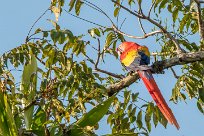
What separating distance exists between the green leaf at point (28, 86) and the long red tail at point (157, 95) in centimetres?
89

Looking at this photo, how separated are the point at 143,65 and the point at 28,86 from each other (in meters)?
1.07

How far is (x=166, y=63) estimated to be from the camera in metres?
→ 3.59

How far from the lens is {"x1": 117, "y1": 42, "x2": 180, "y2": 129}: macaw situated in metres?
3.39

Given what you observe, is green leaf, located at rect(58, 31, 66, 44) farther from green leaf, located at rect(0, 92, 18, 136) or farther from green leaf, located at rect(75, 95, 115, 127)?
green leaf, located at rect(0, 92, 18, 136)

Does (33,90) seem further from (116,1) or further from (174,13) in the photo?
(174,13)

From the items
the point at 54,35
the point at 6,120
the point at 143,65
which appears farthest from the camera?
the point at 143,65

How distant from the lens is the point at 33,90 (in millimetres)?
3041

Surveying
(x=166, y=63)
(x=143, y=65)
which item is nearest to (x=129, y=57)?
(x=143, y=65)

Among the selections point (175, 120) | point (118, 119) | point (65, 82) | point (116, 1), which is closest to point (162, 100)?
point (175, 120)

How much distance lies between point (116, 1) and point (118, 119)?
955 millimetres

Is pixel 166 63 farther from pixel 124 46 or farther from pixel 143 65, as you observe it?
pixel 124 46

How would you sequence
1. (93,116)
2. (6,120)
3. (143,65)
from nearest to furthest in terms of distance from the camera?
(6,120)
(93,116)
(143,65)

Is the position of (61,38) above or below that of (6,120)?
above

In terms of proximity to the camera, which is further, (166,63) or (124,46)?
(124,46)
